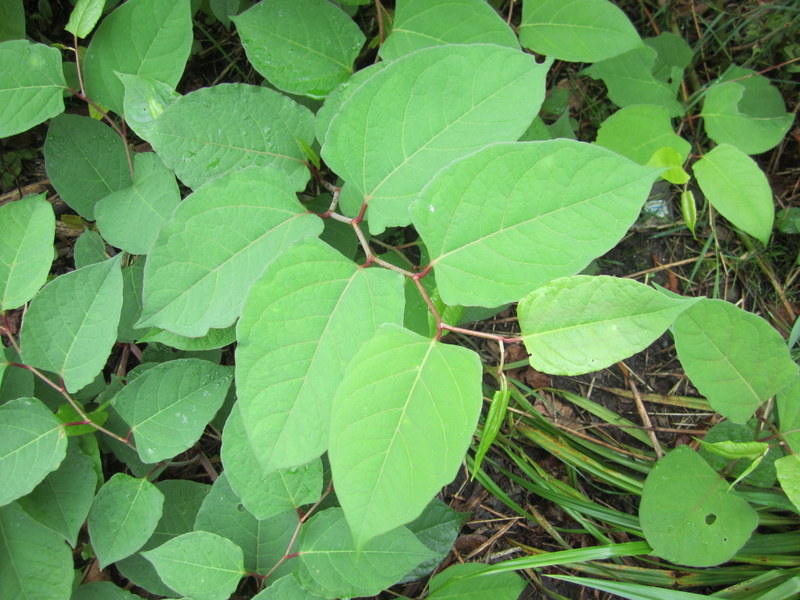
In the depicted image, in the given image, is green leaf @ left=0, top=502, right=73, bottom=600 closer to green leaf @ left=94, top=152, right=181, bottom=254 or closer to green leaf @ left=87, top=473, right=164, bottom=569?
green leaf @ left=87, top=473, right=164, bottom=569

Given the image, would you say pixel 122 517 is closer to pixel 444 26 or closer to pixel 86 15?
pixel 86 15

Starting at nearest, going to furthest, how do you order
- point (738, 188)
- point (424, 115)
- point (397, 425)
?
point (397, 425), point (424, 115), point (738, 188)

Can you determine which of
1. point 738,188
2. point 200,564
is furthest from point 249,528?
point 738,188

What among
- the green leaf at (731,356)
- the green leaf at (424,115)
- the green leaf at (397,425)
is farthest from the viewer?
the green leaf at (731,356)

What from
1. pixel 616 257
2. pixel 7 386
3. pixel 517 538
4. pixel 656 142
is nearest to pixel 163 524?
pixel 7 386

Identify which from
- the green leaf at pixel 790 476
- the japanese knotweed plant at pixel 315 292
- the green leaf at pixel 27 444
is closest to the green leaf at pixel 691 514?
the japanese knotweed plant at pixel 315 292

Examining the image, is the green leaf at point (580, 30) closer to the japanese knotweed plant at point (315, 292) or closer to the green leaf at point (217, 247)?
the japanese knotweed plant at point (315, 292)

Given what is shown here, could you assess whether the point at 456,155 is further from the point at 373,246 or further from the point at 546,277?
the point at 373,246
